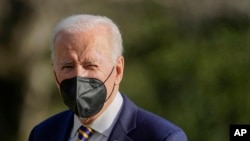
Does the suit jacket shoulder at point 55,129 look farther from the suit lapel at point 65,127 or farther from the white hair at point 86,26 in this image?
the white hair at point 86,26

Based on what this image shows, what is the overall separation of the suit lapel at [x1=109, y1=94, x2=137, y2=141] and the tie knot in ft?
0.17

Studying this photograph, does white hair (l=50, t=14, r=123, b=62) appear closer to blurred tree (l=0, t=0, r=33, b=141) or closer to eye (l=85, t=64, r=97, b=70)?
eye (l=85, t=64, r=97, b=70)

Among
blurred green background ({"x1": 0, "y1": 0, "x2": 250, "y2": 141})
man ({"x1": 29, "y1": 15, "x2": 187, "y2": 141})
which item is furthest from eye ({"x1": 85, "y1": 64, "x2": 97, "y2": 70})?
blurred green background ({"x1": 0, "y1": 0, "x2": 250, "y2": 141})

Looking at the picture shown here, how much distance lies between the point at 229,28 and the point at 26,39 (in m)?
1.13

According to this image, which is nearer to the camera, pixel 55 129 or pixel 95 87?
pixel 95 87

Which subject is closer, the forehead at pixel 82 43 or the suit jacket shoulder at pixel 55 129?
the forehead at pixel 82 43

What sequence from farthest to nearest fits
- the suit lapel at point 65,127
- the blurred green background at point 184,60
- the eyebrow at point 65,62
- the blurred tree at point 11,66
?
the blurred tree at point 11,66
the blurred green background at point 184,60
the suit lapel at point 65,127
the eyebrow at point 65,62

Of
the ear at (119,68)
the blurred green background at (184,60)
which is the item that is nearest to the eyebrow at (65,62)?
the ear at (119,68)

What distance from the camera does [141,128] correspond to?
1368 millimetres

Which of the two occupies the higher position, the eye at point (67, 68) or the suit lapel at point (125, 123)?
the eye at point (67, 68)

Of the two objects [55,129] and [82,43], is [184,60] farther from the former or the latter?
[82,43]

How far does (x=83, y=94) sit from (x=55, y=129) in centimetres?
14

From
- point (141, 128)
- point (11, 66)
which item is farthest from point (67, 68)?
point (11, 66)

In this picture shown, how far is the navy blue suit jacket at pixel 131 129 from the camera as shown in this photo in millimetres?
1336
